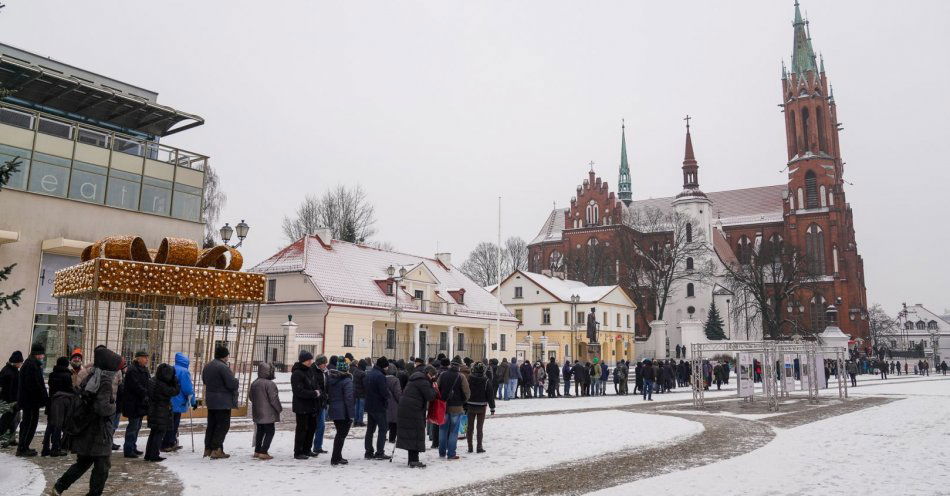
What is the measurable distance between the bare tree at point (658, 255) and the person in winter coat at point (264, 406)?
188 feet

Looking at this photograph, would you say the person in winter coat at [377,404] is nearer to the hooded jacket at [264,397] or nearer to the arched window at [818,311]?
the hooded jacket at [264,397]

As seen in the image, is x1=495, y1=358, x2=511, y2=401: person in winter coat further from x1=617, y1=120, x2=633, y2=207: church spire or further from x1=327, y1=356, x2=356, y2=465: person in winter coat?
x1=617, y1=120, x2=633, y2=207: church spire

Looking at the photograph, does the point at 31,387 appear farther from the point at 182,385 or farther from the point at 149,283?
the point at 149,283

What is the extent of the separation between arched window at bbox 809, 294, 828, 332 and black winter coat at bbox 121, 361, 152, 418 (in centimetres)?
7397

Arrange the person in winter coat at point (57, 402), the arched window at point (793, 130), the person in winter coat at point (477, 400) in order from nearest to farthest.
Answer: the person in winter coat at point (57, 402) → the person in winter coat at point (477, 400) → the arched window at point (793, 130)

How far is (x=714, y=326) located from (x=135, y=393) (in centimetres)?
6865

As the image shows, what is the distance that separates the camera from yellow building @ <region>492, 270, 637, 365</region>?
60375mm

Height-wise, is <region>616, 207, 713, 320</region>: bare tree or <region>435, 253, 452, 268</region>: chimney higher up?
<region>616, 207, 713, 320</region>: bare tree

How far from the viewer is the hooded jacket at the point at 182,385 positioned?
34.7ft

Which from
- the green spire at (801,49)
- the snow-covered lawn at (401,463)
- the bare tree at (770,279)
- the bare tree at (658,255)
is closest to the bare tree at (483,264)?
the bare tree at (658,255)

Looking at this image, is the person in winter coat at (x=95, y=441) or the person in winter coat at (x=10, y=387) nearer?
the person in winter coat at (x=95, y=441)

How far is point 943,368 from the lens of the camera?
5862cm

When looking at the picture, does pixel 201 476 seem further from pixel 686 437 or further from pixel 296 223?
pixel 296 223

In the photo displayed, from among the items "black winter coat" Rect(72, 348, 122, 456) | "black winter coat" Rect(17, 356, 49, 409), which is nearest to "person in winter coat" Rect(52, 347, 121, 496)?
"black winter coat" Rect(72, 348, 122, 456)
